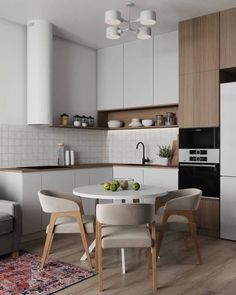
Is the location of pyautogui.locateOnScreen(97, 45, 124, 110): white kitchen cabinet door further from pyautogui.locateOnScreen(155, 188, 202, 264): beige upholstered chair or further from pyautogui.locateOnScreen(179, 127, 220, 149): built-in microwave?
pyautogui.locateOnScreen(155, 188, 202, 264): beige upholstered chair

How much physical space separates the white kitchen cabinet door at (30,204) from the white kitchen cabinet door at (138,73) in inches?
81.2

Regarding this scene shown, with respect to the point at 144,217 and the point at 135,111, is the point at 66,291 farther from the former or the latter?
the point at 135,111

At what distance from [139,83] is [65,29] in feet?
4.52

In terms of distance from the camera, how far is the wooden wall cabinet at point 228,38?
413cm

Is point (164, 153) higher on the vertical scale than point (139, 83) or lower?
lower

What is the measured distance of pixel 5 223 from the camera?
11.3ft

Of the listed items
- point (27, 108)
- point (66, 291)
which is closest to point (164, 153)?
Result: point (27, 108)

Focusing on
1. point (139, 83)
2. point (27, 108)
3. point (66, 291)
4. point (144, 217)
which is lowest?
point (66, 291)

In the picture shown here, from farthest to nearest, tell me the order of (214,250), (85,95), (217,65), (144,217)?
(85,95), (217,65), (214,250), (144,217)

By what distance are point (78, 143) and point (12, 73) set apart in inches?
61.8

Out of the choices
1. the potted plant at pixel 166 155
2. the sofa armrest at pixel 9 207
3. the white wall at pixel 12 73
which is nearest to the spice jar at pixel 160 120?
the potted plant at pixel 166 155

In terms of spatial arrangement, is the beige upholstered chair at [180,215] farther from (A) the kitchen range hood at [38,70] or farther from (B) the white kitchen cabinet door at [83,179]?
(A) the kitchen range hood at [38,70]

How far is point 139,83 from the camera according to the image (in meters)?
5.35

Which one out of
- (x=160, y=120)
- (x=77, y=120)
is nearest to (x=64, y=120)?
(x=77, y=120)
